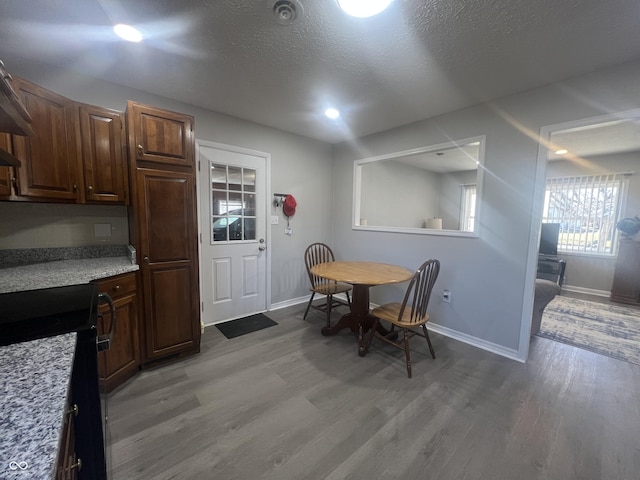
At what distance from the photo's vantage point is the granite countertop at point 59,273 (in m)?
1.55

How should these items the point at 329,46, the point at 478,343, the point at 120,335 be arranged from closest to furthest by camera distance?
the point at 329,46 → the point at 120,335 → the point at 478,343

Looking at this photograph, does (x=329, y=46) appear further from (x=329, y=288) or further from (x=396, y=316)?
(x=329, y=288)

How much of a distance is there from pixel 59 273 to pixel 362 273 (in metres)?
2.37

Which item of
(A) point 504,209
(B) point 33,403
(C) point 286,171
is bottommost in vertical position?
(B) point 33,403

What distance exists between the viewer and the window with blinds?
446cm

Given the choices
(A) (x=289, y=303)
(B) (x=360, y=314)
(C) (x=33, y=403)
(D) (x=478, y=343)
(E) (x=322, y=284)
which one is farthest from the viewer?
(A) (x=289, y=303)

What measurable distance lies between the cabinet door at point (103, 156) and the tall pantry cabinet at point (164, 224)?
198 mm

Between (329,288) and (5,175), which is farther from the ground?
(5,175)

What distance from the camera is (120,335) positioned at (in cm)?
197

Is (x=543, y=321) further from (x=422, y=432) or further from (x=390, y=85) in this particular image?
(x=390, y=85)

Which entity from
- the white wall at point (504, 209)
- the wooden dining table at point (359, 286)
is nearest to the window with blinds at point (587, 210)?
the white wall at point (504, 209)

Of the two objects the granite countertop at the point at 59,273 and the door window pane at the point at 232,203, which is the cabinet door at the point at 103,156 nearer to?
the granite countertop at the point at 59,273

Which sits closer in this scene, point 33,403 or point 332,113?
point 33,403

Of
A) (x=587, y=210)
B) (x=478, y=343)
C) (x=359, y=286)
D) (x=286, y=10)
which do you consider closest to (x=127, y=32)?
(x=286, y=10)
